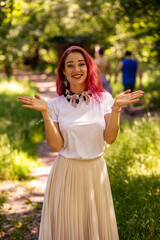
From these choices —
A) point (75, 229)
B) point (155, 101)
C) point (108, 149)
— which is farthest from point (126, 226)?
point (155, 101)

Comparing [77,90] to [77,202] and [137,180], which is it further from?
[137,180]

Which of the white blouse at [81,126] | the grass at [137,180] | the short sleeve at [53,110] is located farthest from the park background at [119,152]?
the short sleeve at [53,110]

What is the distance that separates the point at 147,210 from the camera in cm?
331

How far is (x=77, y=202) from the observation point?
2.37m

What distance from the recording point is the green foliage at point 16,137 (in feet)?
16.1

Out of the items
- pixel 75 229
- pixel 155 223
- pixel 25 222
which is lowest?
pixel 25 222

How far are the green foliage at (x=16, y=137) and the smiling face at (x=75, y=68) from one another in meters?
2.82

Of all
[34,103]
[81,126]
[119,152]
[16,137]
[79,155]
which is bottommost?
[119,152]

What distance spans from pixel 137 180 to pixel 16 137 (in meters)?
2.97

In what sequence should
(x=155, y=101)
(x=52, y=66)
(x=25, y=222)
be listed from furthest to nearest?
(x=52, y=66) → (x=155, y=101) → (x=25, y=222)

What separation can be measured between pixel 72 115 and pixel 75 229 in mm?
932

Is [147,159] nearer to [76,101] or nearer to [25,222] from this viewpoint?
[25,222]

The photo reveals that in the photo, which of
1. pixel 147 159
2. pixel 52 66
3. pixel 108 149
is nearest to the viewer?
pixel 147 159

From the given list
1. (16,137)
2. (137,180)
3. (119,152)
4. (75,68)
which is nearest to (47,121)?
(75,68)
